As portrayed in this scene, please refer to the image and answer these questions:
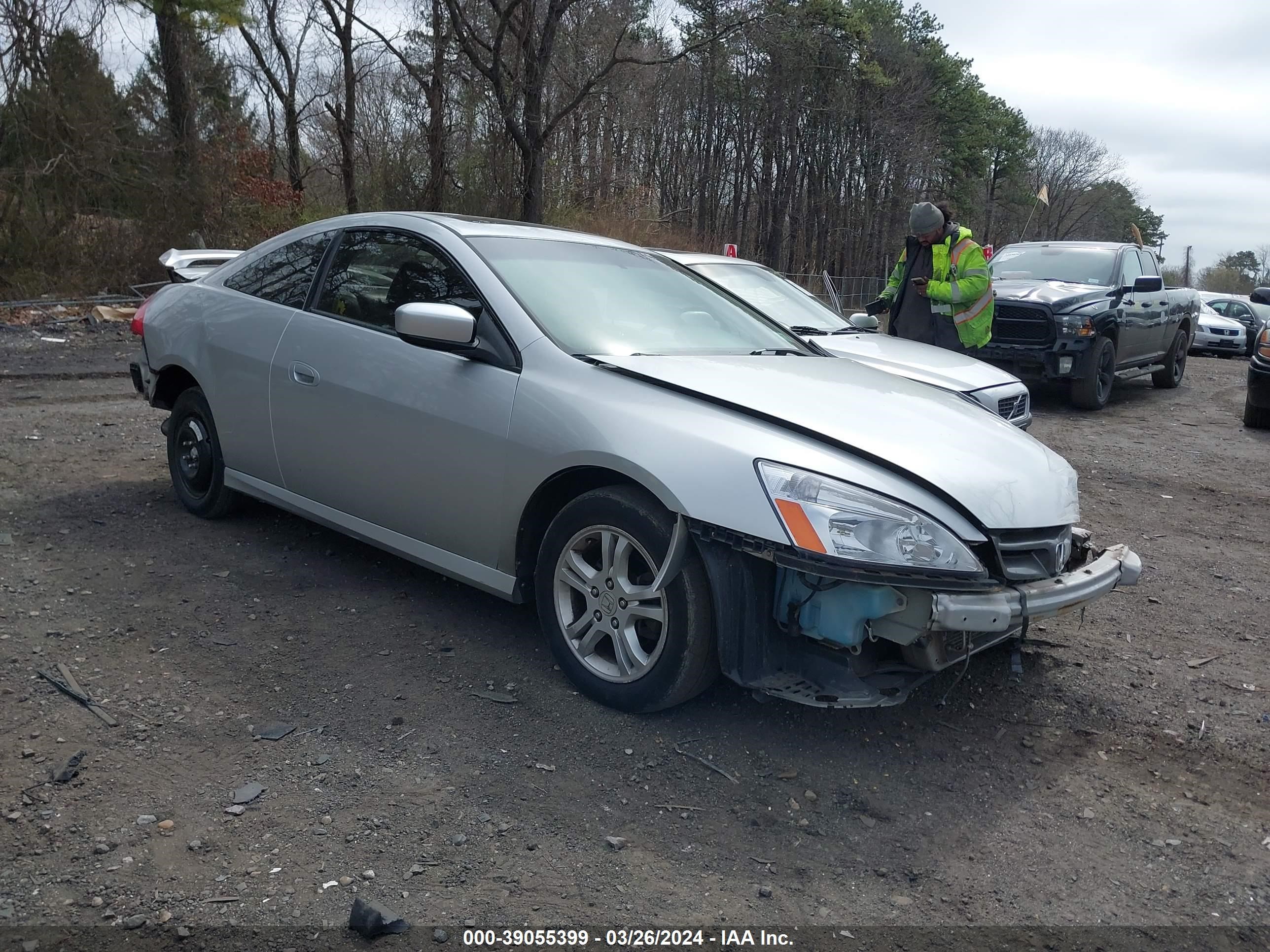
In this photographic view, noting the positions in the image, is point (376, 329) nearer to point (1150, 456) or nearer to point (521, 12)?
point (1150, 456)

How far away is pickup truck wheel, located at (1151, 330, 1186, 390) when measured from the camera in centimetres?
1439

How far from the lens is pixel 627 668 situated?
3.48 metres

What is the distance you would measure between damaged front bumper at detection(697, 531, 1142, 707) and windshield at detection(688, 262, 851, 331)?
5005mm

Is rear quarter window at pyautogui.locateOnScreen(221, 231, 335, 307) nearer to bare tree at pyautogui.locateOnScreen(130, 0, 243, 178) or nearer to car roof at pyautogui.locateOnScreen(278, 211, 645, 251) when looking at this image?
car roof at pyautogui.locateOnScreen(278, 211, 645, 251)

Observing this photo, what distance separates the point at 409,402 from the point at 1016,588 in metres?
2.33

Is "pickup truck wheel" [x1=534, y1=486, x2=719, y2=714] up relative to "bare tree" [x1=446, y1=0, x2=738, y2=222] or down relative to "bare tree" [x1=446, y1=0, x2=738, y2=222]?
down

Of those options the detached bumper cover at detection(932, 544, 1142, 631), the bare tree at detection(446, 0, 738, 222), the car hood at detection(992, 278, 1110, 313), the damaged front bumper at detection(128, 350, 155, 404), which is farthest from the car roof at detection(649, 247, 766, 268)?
the bare tree at detection(446, 0, 738, 222)

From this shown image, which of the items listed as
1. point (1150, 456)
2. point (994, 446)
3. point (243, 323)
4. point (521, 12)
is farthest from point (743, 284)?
point (521, 12)

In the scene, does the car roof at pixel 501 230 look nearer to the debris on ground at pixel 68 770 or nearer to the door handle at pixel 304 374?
the door handle at pixel 304 374

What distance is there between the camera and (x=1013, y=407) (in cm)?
755

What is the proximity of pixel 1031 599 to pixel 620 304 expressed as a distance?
6.57ft

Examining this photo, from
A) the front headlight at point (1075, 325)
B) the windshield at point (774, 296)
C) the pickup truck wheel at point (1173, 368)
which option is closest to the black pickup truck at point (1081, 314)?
the front headlight at point (1075, 325)

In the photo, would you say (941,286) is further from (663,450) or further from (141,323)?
(141,323)

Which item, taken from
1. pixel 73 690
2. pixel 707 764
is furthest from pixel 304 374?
pixel 707 764
